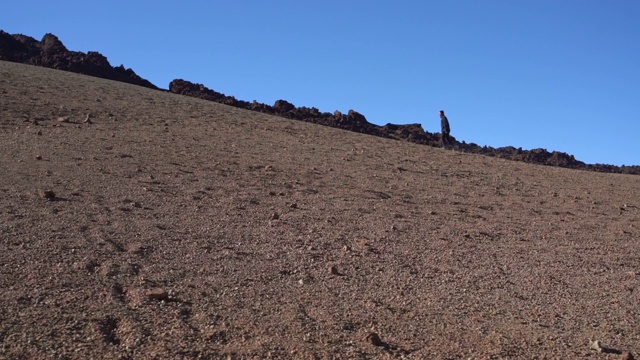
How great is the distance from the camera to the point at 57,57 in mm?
28719

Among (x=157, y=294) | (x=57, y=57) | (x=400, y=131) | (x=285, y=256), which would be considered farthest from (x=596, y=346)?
(x=57, y=57)

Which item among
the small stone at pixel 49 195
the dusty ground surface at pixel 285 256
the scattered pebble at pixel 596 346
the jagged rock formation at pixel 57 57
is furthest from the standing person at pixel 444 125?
the scattered pebble at pixel 596 346

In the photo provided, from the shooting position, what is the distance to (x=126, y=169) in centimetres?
1223

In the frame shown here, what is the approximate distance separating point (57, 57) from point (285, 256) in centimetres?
2363

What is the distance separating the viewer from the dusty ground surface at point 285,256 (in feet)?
19.2

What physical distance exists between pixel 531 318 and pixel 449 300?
781 millimetres

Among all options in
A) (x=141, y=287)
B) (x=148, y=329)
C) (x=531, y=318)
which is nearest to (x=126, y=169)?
(x=141, y=287)

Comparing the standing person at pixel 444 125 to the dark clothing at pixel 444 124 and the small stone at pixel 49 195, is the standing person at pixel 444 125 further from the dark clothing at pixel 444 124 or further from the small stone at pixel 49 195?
the small stone at pixel 49 195

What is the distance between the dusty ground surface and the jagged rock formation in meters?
12.2

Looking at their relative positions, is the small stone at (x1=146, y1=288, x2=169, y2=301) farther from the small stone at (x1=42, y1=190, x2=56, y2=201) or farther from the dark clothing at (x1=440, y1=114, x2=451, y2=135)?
the dark clothing at (x1=440, y1=114, x2=451, y2=135)

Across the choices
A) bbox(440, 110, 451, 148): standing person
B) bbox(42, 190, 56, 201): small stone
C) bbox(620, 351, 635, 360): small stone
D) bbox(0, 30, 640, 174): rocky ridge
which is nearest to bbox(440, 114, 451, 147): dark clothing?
bbox(440, 110, 451, 148): standing person

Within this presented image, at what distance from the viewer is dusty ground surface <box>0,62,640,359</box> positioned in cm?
585

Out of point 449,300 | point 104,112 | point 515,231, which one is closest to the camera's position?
point 449,300

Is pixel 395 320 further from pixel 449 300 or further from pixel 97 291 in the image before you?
pixel 97 291
